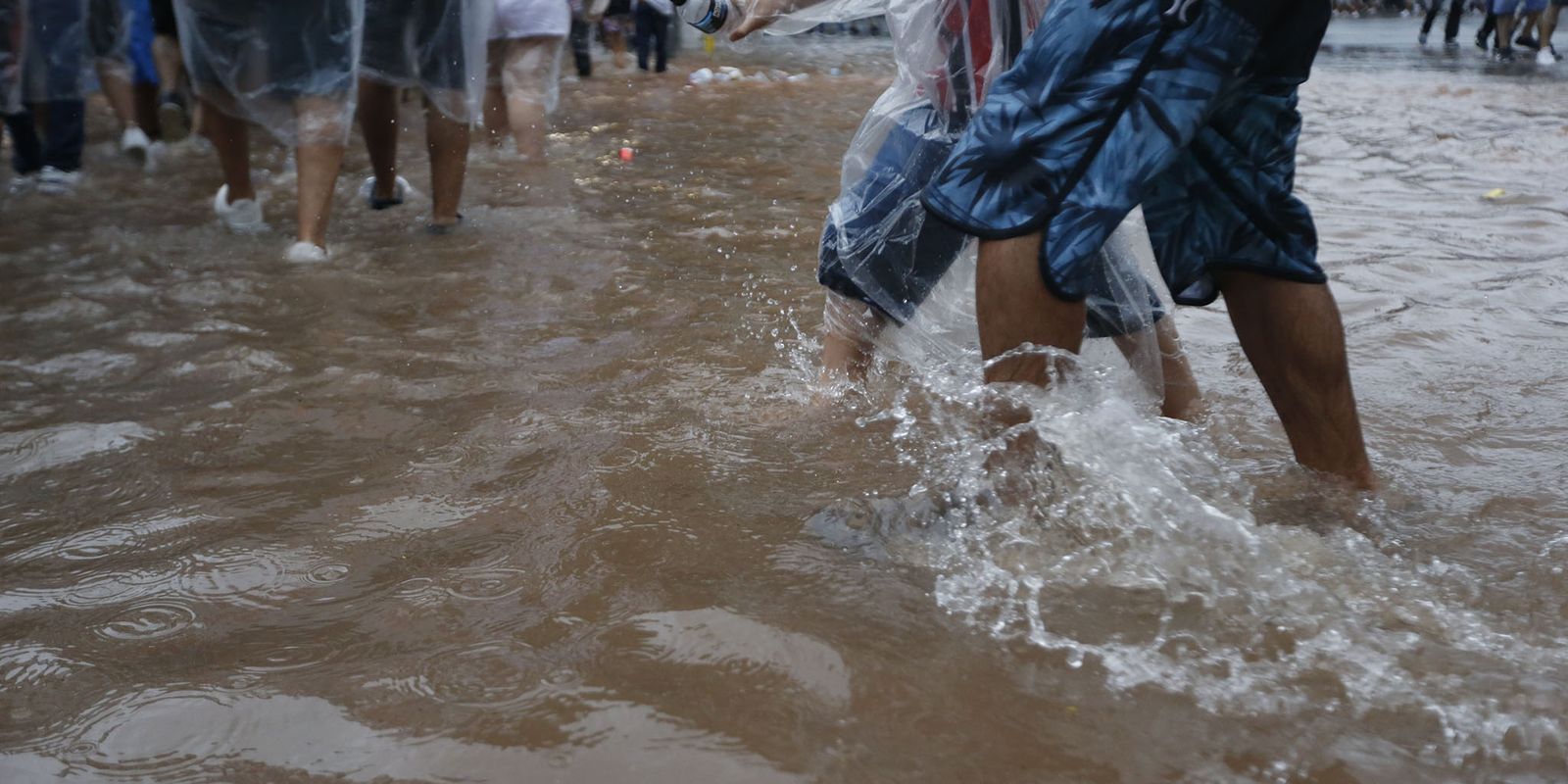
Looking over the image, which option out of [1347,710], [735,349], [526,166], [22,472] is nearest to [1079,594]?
[1347,710]

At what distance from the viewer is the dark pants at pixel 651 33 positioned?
1212 cm

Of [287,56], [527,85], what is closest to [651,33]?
[527,85]

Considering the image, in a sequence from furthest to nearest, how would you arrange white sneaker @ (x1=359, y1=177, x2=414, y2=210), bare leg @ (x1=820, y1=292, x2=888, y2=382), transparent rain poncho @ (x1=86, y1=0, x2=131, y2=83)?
transparent rain poncho @ (x1=86, y1=0, x2=131, y2=83) < white sneaker @ (x1=359, y1=177, x2=414, y2=210) < bare leg @ (x1=820, y1=292, x2=888, y2=382)

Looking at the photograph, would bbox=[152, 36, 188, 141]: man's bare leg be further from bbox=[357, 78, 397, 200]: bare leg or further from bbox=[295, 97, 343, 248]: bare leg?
bbox=[295, 97, 343, 248]: bare leg

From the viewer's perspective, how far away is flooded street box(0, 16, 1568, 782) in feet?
4.56

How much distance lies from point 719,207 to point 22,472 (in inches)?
114

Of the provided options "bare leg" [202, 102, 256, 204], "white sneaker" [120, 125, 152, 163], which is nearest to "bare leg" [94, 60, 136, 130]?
"white sneaker" [120, 125, 152, 163]

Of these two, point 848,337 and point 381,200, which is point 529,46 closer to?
point 381,200

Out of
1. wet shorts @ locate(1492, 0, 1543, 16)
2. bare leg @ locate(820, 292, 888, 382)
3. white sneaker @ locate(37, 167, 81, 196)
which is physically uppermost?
wet shorts @ locate(1492, 0, 1543, 16)

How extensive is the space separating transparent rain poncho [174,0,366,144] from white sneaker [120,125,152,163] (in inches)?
92.5

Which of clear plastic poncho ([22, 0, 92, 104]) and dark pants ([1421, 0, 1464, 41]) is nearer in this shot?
clear plastic poncho ([22, 0, 92, 104])

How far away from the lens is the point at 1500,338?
3.08 metres

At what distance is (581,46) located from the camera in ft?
36.4

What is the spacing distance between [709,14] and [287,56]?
7.89 ft
